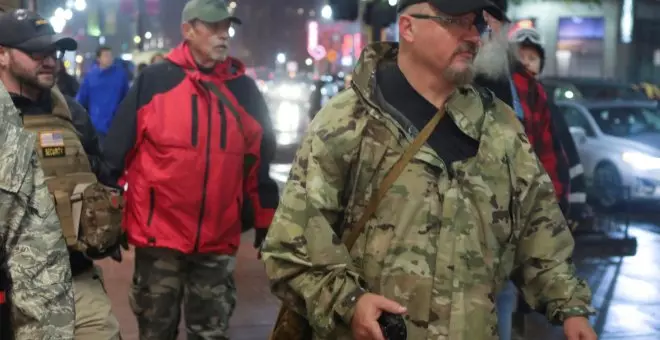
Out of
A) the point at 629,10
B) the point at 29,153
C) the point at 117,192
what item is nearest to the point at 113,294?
the point at 117,192

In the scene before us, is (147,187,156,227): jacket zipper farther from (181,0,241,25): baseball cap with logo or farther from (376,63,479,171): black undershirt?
(376,63,479,171): black undershirt

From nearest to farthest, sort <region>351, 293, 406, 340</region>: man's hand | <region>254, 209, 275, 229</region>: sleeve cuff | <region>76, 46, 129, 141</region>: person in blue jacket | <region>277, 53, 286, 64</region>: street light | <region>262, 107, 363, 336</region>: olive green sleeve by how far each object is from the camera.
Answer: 1. <region>351, 293, 406, 340</region>: man's hand
2. <region>262, 107, 363, 336</region>: olive green sleeve
3. <region>254, 209, 275, 229</region>: sleeve cuff
4. <region>76, 46, 129, 141</region>: person in blue jacket
5. <region>277, 53, 286, 64</region>: street light

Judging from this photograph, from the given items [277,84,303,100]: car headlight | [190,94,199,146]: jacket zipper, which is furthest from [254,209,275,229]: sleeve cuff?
[277,84,303,100]: car headlight

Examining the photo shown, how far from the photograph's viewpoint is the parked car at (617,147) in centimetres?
1389

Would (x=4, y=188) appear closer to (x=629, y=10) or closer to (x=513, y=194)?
(x=513, y=194)

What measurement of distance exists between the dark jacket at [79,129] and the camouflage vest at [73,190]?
4cm

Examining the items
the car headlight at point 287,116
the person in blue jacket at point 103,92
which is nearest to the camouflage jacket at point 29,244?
the person in blue jacket at point 103,92

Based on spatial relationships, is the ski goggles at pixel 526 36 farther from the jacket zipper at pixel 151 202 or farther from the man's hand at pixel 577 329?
the man's hand at pixel 577 329

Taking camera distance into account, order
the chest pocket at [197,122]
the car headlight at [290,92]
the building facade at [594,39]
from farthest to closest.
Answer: the car headlight at [290,92] < the building facade at [594,39] < the chest pocket at [197,122]

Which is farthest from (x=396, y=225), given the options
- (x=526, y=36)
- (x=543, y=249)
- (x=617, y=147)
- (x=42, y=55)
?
(x=617, y=147)

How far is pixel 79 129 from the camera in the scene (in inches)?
183

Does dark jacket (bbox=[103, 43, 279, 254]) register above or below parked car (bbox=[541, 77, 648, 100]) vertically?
above

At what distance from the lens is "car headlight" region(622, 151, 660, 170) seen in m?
13.8

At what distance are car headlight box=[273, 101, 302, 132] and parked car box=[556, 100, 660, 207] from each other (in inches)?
532
